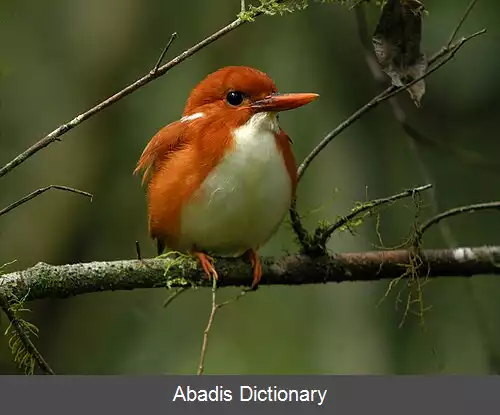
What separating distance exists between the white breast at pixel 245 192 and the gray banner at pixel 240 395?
43cm

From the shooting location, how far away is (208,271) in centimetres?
223

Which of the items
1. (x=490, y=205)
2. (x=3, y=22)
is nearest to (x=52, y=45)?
(x=3, y=22)

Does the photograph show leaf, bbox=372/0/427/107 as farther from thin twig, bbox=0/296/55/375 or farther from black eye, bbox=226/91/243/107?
thin twig, bbox=0/296/55/375

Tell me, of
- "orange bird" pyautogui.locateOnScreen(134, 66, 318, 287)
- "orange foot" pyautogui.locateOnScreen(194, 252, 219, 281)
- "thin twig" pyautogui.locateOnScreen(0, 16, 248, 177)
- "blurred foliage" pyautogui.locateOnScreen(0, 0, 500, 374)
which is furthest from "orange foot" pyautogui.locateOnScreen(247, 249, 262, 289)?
"thin twig" pyautogui.locateOnScreen(0, 16, 248, 177)

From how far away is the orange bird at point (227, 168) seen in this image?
220 cm

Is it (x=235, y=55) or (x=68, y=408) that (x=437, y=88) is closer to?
(x=235, y=55)

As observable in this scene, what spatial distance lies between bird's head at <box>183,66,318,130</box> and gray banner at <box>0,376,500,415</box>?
721 millimetres

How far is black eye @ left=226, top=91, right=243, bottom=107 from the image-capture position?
227cm

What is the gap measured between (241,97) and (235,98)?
17 millimetres

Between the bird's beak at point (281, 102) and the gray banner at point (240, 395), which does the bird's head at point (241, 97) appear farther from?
the gray banner at point (240, 395)

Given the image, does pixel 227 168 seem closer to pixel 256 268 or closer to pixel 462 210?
pixel 256 268

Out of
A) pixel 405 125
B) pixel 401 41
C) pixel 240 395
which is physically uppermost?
pixel 405 125

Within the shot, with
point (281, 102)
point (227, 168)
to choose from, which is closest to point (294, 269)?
point (227, 168)

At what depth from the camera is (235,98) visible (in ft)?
7.45
